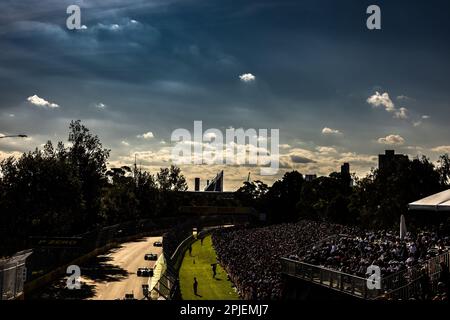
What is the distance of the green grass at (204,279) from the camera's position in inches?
1550

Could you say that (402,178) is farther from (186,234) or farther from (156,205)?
(156,205)

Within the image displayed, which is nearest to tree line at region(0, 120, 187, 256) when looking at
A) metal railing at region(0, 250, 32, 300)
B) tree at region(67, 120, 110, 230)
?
tree at region(67, 120, 110, 230)

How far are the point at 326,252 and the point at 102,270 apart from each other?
2403 cm

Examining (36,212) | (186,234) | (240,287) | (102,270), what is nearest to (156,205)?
(186,234)

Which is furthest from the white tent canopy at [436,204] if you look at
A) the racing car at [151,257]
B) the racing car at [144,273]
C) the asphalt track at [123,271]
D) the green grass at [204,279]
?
the racing car at [151,257]

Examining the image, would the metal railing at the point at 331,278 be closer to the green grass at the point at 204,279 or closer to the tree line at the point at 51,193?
the green grass at the point at 204,279

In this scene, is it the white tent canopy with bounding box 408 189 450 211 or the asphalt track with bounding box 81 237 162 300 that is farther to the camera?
the asphalt track with bounding box 81 237 162 300

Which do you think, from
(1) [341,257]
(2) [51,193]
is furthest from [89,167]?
(1) [341,257]

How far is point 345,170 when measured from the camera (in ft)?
406

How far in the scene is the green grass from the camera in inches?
1550

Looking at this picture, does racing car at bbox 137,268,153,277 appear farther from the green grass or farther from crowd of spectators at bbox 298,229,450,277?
crowd of spectators at bbox 298,229,450,277

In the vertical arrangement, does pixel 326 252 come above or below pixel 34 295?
above

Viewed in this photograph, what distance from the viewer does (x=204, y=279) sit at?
4728 centimetres
